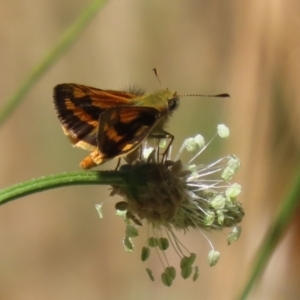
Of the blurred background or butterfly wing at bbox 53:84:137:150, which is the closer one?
butterfly wing at bbox 53:84:137:150

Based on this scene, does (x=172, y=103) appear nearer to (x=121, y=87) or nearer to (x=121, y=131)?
(x=121, y=131)

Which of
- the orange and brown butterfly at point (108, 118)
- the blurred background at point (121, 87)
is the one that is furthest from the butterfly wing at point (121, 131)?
the blurred background at point (121, 87)

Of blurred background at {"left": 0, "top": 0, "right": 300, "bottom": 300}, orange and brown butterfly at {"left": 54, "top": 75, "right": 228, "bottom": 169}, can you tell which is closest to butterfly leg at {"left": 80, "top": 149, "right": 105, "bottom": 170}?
orange and brown butterfly at {"left": 54, "top": 75, "right": 228, "bottom": 169}

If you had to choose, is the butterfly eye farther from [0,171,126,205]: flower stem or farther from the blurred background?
the blurred background

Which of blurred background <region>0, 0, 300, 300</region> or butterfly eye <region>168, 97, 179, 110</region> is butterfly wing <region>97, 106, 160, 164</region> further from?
blurred background <region>0, 0, 300, 300</region>

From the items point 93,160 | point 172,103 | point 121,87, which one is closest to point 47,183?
point 93,160

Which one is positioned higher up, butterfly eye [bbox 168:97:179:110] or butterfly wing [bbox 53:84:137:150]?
butterfly eye [bbox 168:97:179:110]

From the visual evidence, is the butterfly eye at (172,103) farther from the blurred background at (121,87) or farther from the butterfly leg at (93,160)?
the blurred background at (121,87)

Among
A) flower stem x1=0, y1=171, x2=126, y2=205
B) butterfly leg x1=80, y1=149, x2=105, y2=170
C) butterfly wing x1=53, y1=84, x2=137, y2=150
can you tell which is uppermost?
butterfly wing x1=53, y1=84, x2=137, y2=150
